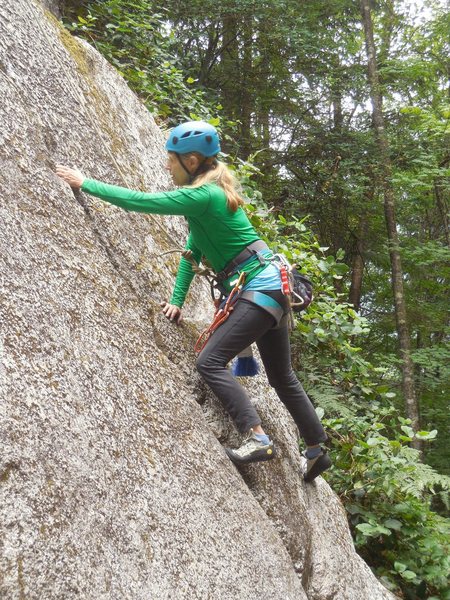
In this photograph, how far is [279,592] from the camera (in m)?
3.67

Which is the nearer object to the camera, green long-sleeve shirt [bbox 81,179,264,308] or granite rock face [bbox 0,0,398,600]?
granite rock face [bbox 0,0,398,600]

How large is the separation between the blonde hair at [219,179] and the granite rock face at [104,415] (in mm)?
841

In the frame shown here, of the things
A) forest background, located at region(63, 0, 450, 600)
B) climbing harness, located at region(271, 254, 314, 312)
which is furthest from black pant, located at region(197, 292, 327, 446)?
forest background, located at region(63, 0, 450, 600)

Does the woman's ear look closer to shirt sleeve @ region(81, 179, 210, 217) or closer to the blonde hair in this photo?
the blonde hair

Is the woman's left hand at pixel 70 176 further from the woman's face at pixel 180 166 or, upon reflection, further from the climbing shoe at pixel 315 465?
the climbing shoe at pixel 315 465

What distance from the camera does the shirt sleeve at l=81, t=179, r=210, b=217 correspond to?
3539mm

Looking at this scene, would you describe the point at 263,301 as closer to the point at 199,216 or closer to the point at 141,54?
the point at 199,216

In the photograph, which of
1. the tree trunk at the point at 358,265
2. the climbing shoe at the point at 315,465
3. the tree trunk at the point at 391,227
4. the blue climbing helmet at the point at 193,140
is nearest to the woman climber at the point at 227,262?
the blue climbing helmet at the point at 193,140

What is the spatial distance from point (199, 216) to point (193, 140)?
539 millimetres

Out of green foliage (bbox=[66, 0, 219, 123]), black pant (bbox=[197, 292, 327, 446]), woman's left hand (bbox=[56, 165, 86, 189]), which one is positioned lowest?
black pant (bbox=[197, 292, 327, 446])

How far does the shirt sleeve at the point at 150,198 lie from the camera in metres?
3.54

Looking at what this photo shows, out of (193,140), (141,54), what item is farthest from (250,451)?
(141,54)

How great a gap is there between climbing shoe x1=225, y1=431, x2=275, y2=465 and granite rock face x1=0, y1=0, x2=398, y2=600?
12cm

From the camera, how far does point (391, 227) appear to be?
44.1 feet
